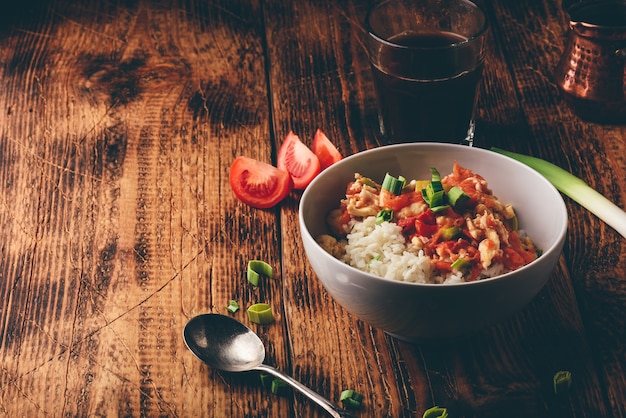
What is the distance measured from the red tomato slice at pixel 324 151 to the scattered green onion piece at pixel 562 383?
752mm

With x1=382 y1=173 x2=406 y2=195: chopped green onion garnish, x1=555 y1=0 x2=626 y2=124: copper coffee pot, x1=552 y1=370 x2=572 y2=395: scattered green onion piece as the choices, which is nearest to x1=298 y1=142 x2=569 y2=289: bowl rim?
x1=382 y1=173 x2=406 y2=195: chopped green onion garnish

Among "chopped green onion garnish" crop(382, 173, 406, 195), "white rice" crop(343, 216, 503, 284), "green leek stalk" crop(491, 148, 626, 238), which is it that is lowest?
"green leek stalk" crop(491, 148, 626, 238)

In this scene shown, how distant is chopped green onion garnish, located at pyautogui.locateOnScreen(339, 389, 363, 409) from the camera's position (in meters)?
1.36

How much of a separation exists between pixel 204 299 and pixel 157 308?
0.31ft

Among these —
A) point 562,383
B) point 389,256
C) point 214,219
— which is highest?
point 389,256

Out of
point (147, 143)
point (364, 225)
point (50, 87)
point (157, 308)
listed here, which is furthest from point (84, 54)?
point (364, 225)

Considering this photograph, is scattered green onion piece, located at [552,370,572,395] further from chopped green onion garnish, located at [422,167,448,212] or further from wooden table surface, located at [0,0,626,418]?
chopped green onion garnish, located at [422,167,448,212]

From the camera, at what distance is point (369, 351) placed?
1.46 meters

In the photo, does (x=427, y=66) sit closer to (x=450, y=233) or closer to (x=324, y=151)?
(x=324, y=151)

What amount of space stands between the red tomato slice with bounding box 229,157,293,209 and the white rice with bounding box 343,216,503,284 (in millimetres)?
351

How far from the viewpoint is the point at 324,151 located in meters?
1.91

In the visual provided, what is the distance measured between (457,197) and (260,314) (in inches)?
17.0

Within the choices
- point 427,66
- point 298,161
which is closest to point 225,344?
point 298,161

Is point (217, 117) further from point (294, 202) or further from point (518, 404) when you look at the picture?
point (518, 404)
